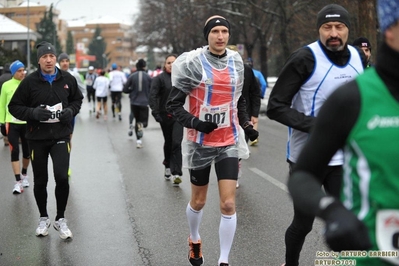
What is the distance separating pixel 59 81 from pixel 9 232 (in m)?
1.73

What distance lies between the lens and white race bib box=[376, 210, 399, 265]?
1.96 m

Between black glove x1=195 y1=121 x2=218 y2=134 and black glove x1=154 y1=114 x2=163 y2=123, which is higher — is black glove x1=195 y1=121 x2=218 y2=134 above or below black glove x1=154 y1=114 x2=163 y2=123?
above

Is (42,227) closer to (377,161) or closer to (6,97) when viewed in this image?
(6,97)

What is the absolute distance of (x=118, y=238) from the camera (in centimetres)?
624

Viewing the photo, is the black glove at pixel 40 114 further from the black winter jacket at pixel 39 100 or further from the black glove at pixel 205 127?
the black glove at pixel 205 127

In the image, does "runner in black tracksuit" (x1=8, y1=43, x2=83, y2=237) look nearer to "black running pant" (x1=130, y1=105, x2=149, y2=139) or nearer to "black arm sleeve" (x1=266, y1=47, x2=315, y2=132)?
"black arm sleeve" (x1=266, y1=47, x2=315, y2=132)

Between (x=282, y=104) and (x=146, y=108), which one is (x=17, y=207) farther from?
(x=146, y=108)

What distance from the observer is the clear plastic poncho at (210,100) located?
16.3ft

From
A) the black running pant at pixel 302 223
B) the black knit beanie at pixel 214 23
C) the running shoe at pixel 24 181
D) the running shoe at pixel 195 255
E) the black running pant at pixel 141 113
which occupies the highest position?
the black knit beanie at pixel 214 23

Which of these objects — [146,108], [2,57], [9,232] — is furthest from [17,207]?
[2,57]

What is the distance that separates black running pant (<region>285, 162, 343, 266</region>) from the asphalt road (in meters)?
0.97

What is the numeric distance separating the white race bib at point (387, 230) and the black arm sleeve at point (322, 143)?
8.0 inches

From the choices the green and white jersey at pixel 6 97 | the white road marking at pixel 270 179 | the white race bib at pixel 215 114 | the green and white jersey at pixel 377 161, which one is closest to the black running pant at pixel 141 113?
the white road marking at pixel 270 179

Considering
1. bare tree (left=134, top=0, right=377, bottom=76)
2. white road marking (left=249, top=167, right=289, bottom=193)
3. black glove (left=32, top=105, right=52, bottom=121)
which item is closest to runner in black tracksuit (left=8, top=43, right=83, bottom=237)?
black glove (left=32, top=105, right=52, bottom=121)
